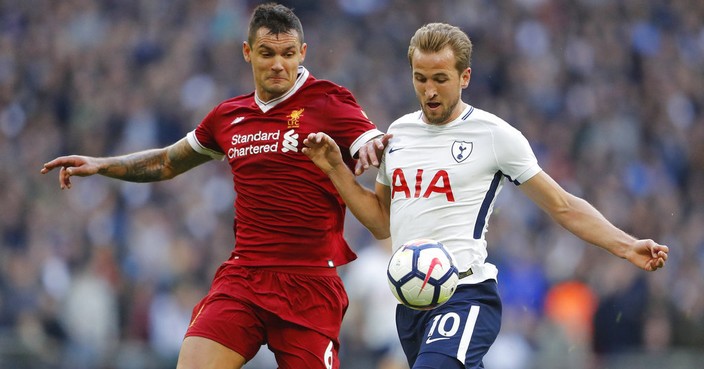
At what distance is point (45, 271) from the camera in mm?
14727

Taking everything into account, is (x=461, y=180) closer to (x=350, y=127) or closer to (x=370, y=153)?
(x=370, y=153)

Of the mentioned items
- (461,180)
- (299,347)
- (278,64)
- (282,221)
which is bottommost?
(299,347)

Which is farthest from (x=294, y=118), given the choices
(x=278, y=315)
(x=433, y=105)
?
(x=278, y=315)

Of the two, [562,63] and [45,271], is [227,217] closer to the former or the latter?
[45,271]

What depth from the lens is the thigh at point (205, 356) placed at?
720 centimetres

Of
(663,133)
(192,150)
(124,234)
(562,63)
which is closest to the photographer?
(192,150)

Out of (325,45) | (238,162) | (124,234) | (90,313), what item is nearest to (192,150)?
(238,162)

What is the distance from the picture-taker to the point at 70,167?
312 inches

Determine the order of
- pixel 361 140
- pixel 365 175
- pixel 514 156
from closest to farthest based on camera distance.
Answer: pixel 514 156
pixel 361 140
pixel 365 175

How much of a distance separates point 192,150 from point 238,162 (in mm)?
615

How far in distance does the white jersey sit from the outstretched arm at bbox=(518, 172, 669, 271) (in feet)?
0.32

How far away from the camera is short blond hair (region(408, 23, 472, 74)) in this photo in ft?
23.2

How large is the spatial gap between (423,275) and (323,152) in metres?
1.01

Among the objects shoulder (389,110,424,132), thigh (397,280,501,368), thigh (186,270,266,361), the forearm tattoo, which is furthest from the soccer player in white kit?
the forearm tattoo
